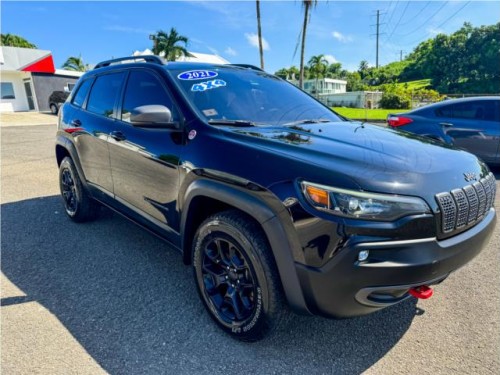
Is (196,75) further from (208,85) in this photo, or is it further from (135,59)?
(135,59)

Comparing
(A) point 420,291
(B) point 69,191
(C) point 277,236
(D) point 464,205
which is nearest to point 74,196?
(B) point 69,191

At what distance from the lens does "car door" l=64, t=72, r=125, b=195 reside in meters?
3.49

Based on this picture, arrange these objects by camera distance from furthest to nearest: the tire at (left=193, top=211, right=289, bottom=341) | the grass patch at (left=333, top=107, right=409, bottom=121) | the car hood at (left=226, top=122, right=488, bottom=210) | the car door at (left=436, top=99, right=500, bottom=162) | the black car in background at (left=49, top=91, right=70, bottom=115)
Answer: the black car in background at (left=49, top=91, right=70, bottom=115) < the grass patch at (left=333, top=107, right=409, bottom=121) < the car door at (left=436, top=99, right=500, bottom=162) < the tire at (left=193, top=211, right=289, bottom=341) < the car hood at (left=226, top=122, right=488, bottom=210)

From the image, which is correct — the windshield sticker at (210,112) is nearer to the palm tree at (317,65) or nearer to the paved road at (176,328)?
the paved road at (176,328)

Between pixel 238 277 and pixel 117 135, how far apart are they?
A: 71.8 inches

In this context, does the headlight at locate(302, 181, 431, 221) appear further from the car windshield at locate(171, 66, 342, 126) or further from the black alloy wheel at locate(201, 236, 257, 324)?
the car windshield at locate(171, 66, 342, 126)

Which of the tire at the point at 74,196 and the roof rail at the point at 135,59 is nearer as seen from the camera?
the roof rail at the point at 135,59

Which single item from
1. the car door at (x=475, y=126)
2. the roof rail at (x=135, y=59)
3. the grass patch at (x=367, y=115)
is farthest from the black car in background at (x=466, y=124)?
the grass patch at (x=367, y=115)

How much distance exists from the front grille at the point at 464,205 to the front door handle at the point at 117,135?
2538 mm

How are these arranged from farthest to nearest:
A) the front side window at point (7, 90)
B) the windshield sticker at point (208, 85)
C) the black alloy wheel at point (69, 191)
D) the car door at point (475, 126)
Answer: the front side window at point (7, 90) → the car door at point (475, 126) → the black alloy wheel at point (69, 191) → the windshield sticker at point (208, 85)

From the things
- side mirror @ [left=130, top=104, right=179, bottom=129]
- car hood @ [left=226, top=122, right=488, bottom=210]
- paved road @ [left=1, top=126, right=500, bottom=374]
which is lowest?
paved road @ [left=1, top=126, right=500, bottom=374]

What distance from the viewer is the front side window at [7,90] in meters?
27.2

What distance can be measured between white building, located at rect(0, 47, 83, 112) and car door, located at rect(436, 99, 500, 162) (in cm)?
2696

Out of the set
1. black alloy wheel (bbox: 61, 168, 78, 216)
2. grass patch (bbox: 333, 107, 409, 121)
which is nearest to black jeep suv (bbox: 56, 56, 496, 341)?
black alloy wheel (bbox: 61, 168, 78, 216)
